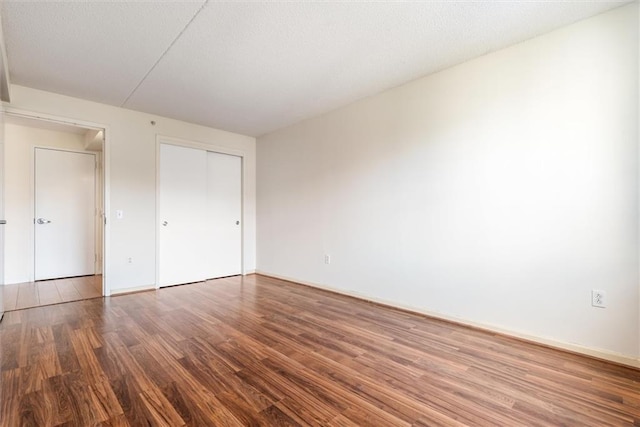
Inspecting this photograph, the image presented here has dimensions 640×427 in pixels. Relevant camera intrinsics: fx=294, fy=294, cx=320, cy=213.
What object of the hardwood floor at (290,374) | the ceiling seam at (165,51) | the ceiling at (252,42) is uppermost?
the ceiling seam at (165,51)

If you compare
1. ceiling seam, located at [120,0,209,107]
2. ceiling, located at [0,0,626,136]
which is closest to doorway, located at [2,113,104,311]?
ceiling seam, located at [120,0,209,107]

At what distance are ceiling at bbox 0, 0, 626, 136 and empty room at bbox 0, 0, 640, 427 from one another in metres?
0.02

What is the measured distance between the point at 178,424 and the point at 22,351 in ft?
5.40

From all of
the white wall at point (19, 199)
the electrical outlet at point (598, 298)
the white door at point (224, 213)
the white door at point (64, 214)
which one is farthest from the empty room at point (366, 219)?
the white door at point (224, 213)

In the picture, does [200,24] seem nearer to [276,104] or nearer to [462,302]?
[276,104]

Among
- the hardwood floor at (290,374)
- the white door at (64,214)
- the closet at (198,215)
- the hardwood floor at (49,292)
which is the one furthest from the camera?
the white door at (64,214)

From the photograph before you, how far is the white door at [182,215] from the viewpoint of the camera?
420 centimetres

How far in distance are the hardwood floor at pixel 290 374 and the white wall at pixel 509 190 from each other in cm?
36

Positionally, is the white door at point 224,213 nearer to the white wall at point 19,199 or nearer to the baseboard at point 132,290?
the baseboard at point 132,290

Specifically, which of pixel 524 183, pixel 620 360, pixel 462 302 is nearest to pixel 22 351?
pixel 462 302

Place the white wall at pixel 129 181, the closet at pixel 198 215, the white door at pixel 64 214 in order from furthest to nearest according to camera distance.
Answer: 1. the white door at pixel 64 214
2. the closet at pixel 198 215
3. the white wall at pixel 129 181

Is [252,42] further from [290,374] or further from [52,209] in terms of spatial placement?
[52,209]

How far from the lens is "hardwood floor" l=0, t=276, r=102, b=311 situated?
11.0 ft

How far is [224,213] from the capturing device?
16.1 feet
